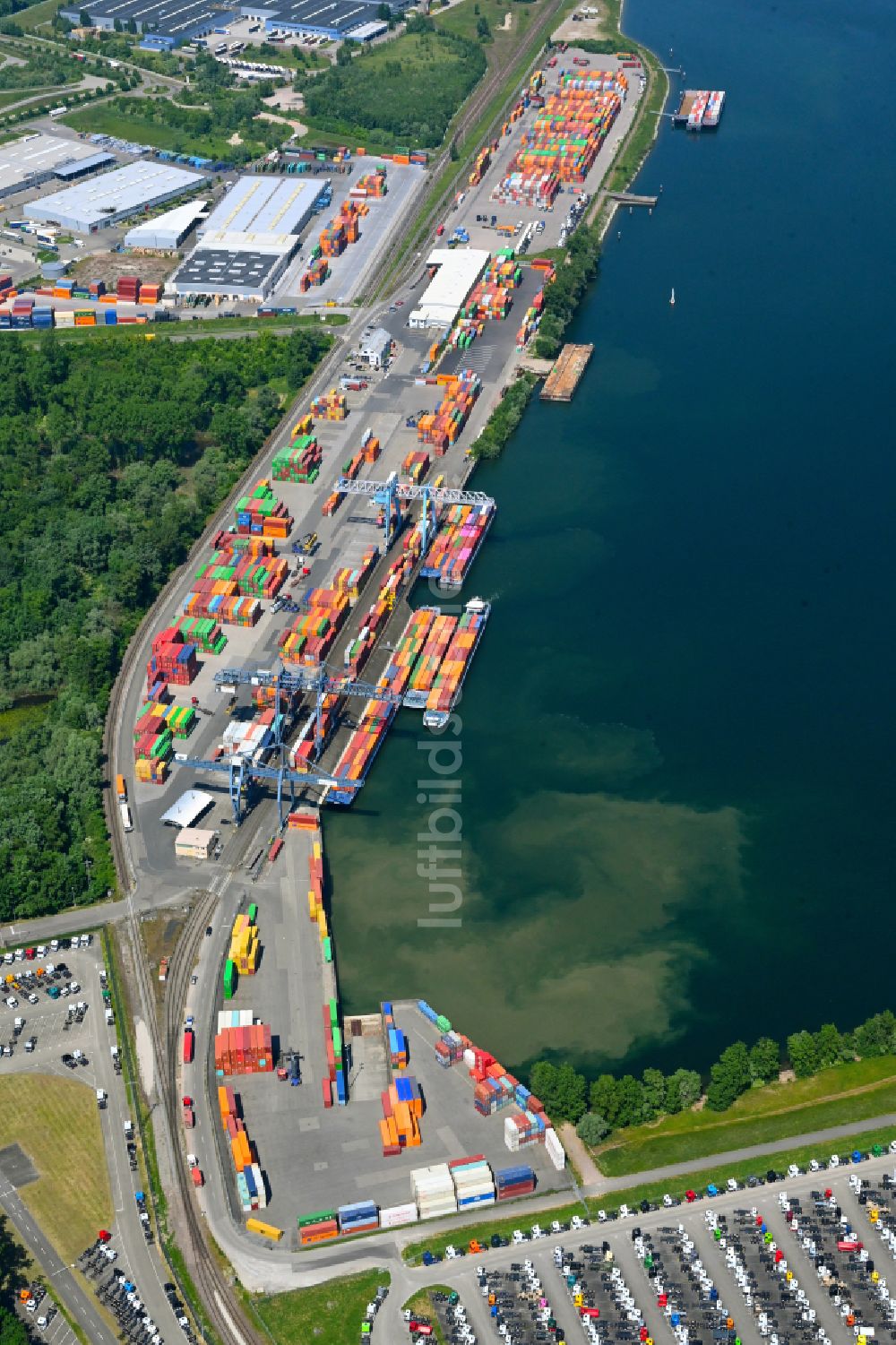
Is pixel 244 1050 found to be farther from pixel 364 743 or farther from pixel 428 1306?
pixel 364 743

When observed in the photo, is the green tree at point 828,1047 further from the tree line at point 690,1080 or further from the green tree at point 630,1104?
the green tree at point 630,1104

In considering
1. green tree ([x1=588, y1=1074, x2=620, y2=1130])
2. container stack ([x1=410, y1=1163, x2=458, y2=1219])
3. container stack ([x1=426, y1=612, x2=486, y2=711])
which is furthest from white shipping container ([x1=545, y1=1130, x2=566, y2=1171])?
container stack ([x1=426, y1=612, x2=486, y2=711])

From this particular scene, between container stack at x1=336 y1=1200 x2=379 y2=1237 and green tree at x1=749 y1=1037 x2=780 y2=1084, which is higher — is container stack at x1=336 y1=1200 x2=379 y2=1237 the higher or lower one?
the lower one

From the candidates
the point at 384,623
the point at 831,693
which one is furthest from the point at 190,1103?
the point at 831,693

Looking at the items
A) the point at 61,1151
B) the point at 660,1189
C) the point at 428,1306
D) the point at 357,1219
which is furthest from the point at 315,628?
the point at 428,1306

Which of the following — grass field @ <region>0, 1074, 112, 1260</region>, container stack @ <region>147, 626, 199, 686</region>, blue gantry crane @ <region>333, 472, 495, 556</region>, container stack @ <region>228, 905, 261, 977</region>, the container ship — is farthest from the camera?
blue gantry crane @ <region>333, 472, 495, 556</region>

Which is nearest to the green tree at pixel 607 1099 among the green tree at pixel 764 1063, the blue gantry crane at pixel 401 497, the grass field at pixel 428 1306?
the green tree at pixel 764 1063

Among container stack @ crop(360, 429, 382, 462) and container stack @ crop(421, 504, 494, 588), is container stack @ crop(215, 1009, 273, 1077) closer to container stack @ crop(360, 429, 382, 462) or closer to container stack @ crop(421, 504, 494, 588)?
container stack @ crop(421, 504, 494, 588)
